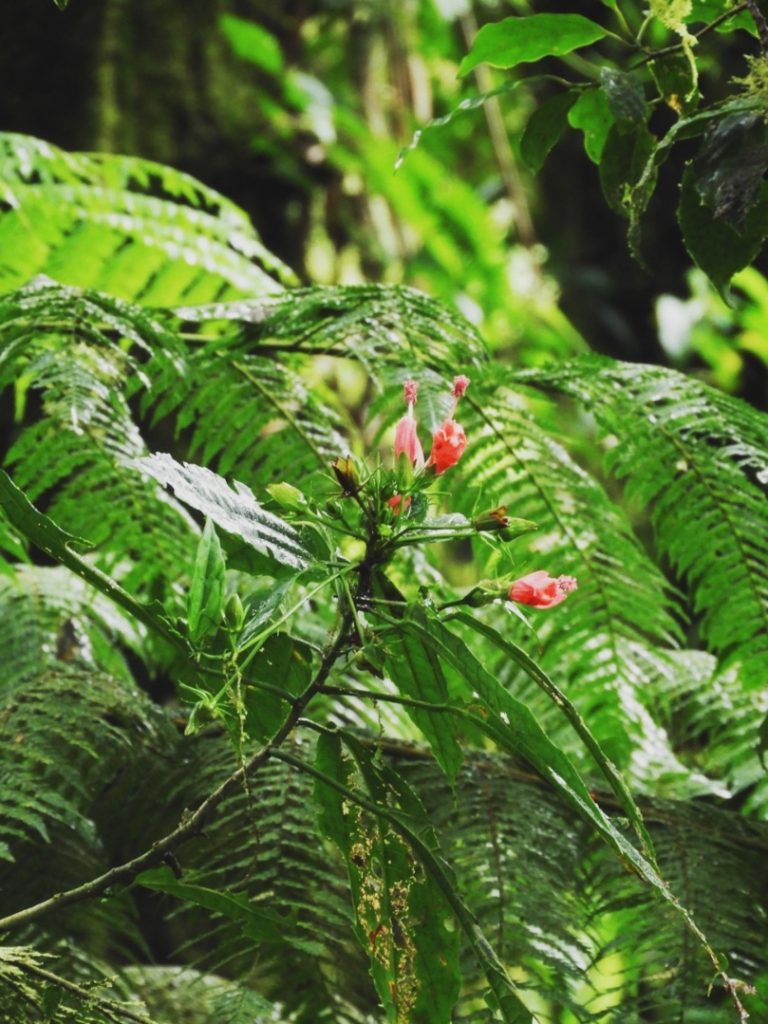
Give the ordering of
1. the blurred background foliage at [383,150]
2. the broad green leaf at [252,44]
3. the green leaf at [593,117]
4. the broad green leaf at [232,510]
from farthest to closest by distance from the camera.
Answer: the broad green leaf at [252,44] → the blurred background foliage at [383,150] → the green leaf at [593,117] → the broad green leaf at [232,510]

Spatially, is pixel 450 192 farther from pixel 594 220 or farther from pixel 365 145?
pixel 594 220

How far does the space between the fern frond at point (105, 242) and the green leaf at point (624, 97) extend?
0.82 metres

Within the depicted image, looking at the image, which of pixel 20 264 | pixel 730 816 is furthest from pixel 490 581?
pixel 20 264

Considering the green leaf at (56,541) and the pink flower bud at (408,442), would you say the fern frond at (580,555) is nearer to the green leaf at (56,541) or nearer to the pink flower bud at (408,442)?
the pink flower bud at (408,442)

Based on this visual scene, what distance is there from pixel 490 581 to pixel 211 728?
572 millimetres

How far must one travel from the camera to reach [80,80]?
8.54 feet

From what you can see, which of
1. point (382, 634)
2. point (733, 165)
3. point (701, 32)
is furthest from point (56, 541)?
point (701, 32)

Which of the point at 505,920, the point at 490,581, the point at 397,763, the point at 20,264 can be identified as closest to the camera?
the point at 490,581

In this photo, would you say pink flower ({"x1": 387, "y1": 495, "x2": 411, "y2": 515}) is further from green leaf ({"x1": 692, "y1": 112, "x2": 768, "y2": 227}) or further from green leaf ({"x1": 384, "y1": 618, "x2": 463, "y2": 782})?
green leaf ({"x1": 692, "y1": 112, "x2": 768, "y2": 227})

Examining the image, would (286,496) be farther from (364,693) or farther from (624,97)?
(624,97)

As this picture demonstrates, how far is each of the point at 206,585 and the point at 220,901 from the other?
0.24 m

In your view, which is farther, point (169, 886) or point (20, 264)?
point (20, 264)

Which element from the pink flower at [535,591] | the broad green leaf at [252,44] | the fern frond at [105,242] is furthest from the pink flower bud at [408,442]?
the broad green leaf at [252,44]

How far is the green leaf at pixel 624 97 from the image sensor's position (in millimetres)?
869
